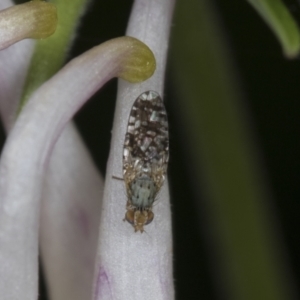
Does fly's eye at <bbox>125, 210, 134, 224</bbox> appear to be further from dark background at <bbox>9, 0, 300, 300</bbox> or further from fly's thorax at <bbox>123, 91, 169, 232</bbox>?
dark background at <bbox>9, 0, 300, 300</bbox>

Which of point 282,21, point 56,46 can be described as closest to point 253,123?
point 282,21

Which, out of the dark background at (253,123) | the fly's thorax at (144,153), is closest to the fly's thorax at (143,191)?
the fly's thorax at (144,153)

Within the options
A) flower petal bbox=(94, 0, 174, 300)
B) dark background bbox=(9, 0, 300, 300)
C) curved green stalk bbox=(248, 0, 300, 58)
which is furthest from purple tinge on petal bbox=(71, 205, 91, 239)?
dark background bbox=(9, 0, 300, 300)

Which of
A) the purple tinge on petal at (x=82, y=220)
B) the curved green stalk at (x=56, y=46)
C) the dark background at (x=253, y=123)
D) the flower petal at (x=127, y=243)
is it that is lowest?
the flower petal at (x=127, y=243)

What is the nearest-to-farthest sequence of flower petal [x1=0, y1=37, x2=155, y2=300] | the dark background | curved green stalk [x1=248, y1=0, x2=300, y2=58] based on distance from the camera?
1. flower petal [x1=0, y1=37, x2=155, y2=300]
2. curved green stalk [x1=248, y1=0, x2=300, y2=58]
3. the dark background

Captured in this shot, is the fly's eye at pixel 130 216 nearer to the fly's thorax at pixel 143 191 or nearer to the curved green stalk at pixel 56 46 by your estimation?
the fly's thorax at pixel 143 191

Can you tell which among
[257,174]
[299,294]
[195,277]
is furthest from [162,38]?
[195,277]

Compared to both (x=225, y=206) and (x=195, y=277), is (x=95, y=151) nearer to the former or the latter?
(x=195, y=277)
